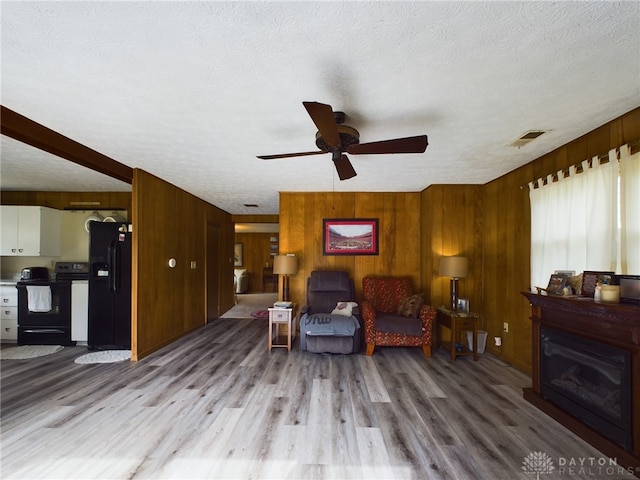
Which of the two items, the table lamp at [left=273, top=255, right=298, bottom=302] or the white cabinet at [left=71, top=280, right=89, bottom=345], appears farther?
the table lamp at [left=273, top=255, right=298, bottom=302]

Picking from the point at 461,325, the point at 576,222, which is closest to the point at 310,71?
the point at 576,222

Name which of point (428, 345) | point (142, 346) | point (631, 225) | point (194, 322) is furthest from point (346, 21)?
point (194, 322)

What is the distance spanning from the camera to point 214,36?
136 centimetres

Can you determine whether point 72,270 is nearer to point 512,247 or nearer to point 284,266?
point 284,266

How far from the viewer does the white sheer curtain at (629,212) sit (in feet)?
6.40

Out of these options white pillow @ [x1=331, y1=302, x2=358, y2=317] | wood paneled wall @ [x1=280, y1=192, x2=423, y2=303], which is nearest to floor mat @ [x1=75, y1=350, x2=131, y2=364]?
wood paneled wall @ [x1=280, y1=192, x2=423, y2=303]

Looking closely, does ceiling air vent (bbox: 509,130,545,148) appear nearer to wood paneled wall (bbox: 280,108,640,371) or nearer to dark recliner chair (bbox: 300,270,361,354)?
wood paneled wall (bbox: 280,108,640,371)

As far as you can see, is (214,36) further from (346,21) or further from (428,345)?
(428,345)

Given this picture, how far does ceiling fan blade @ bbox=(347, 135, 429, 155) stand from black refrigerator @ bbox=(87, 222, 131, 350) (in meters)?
→ 3.43

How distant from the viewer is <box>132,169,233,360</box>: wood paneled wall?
353cm

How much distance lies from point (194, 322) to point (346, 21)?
4.94 metres

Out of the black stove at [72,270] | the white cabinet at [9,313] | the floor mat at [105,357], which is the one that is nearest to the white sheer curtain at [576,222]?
the floor mat at [105,357]

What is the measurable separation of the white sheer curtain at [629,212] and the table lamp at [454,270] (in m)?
1.64

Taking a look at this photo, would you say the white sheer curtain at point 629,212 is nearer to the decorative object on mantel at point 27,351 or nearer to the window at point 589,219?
the window at point 589,219
